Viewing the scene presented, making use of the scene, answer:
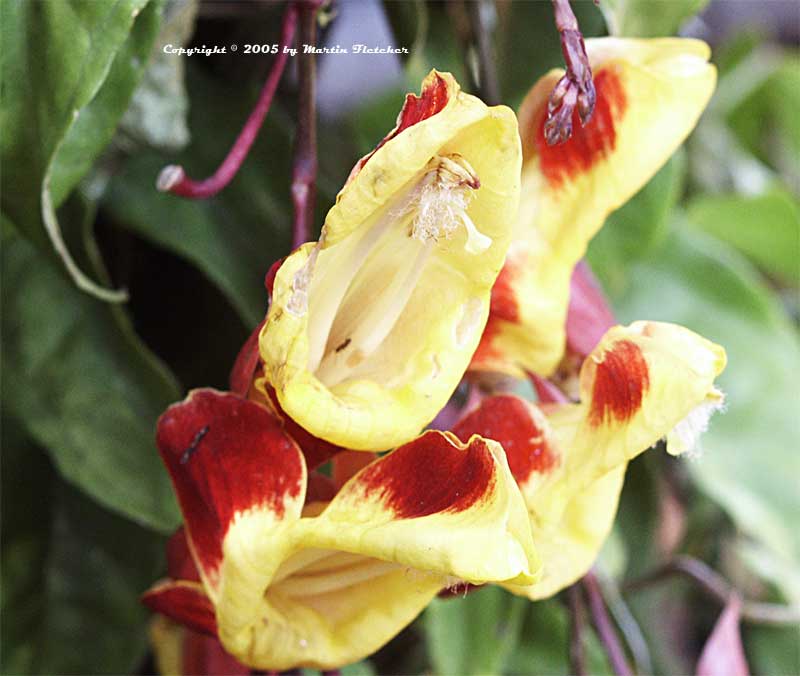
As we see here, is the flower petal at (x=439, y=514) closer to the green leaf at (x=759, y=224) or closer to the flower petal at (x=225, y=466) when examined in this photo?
the flower petal at (x=225, y=466)

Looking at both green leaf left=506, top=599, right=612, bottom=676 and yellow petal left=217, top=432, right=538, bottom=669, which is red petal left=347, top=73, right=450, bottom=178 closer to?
yellow petal left=217, top=432, right=538, bottom=669

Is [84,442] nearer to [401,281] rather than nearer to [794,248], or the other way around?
[401,281]

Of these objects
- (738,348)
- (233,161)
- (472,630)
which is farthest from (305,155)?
(738,348)

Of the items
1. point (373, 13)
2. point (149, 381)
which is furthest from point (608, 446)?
point (373, 13)

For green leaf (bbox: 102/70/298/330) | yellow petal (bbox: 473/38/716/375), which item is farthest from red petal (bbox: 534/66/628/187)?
green leaf (bbox: 102/70/298/330)

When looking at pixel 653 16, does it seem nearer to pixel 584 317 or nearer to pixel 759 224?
pixel 584 317

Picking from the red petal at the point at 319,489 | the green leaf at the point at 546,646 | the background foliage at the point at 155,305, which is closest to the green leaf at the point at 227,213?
the background foliage at the point at 155,305
